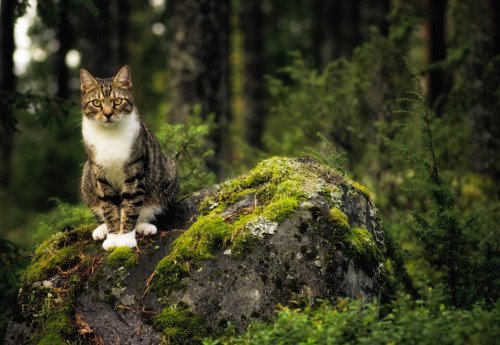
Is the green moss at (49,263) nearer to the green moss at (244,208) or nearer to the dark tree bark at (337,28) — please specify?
the green moss at (244,208)

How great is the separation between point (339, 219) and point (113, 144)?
2191 mm

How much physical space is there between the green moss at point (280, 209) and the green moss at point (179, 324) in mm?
982

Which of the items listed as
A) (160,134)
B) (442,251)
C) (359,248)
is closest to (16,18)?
(160,134)

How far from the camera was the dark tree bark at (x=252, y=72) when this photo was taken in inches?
794

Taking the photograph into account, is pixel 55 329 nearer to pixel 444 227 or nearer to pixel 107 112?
pixel 107 112

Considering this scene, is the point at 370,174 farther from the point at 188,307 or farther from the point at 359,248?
the point at 188,307

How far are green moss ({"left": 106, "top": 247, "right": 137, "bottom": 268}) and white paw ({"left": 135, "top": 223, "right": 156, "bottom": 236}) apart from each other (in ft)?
1.01

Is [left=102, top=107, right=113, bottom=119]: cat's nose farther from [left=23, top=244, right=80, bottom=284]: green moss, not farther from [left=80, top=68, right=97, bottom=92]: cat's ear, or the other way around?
[left=23, top=244, right=80, bottom=284]: green moss

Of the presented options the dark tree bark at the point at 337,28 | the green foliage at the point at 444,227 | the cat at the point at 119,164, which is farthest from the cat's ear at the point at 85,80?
the dark tree bark at the point at 337,28

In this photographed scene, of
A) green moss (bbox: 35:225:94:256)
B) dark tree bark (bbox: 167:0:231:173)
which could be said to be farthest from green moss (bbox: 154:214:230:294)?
dark tree bark (bbox: 167:0:231:173)

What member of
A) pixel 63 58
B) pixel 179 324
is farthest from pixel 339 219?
pixel 63 58

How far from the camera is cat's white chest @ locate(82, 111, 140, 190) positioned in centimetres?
541

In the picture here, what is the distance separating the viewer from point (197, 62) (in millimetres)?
10273

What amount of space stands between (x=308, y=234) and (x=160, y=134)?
291cm
